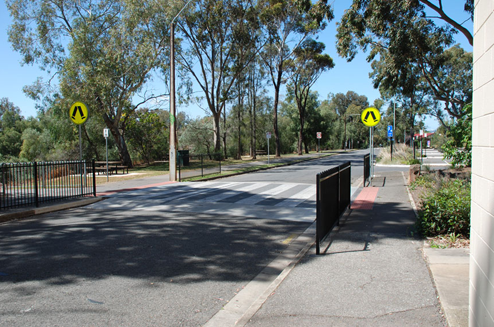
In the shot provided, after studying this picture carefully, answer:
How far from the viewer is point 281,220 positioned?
8672mm

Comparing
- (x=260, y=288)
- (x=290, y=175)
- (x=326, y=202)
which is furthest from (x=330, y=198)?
(x=290, y=175)

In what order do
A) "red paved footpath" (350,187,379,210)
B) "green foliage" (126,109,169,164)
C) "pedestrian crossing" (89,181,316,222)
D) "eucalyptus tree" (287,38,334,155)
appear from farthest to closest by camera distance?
"eucalyptus tree" (287,38,334,155), "green foliage" (126,109,169,164), "red paved footpath" (350,187,379,210), "pedestrian crossing" (89,181,316,222)

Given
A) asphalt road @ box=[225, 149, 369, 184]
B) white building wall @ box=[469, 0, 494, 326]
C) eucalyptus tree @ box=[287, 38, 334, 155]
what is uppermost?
eucalyptus tree @ box=[287, 38, 334, 155]

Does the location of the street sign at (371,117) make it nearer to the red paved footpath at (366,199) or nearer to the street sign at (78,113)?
the red paved footpath at (366,199)

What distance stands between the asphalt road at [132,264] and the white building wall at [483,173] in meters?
2.51

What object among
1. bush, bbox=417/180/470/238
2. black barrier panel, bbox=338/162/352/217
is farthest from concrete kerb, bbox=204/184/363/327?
bush, bbox=417/180/470/238

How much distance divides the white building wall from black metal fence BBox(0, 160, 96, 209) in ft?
35.1

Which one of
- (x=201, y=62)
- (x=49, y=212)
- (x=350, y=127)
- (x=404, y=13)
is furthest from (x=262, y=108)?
(x=350, y=127)

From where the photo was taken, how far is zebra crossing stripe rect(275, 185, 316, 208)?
1081 centimetres

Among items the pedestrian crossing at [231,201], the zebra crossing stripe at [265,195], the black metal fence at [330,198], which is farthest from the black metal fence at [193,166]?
the black metal fence at [330,198]

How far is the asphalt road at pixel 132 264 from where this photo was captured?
13.0ft

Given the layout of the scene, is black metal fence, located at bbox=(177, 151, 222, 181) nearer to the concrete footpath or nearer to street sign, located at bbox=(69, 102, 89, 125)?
street sign, located at bbox=(69, 102, 89, 125)

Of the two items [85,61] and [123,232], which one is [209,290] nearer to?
[123,232]

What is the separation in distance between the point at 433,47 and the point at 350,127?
83.4 meters
